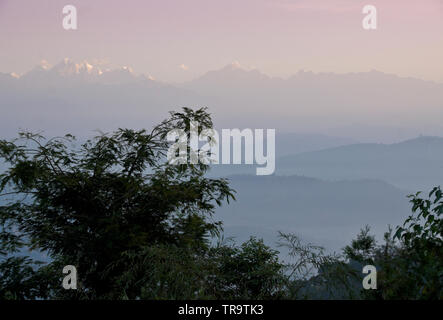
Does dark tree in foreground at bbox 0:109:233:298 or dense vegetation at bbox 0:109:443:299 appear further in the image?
dark tree in foreground at bbox 0:109:233:298

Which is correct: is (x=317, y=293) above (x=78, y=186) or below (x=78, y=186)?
below

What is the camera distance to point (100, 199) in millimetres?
6750

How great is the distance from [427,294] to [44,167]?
5.46m

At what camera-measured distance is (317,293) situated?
13.5 ft

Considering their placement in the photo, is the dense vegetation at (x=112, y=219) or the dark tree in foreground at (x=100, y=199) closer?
the dense vegetation at (x=112, y=219)

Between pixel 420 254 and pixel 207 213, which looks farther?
pixel 207 213

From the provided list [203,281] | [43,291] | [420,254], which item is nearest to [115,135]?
[43,291]

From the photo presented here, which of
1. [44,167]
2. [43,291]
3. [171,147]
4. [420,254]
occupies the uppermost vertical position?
[171,147]

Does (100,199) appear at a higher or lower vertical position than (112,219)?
higher

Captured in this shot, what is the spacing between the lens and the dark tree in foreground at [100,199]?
6344mm

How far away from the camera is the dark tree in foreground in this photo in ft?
20.8

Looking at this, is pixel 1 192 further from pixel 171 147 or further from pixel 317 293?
pixel 317 293

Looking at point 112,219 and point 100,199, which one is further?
point 100,199
